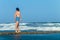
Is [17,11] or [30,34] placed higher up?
[17,11]

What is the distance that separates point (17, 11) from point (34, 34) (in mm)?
2637

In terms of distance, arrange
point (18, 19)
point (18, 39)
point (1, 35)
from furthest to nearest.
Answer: point (18, 19) < point (1, 35) < point (18, 39)

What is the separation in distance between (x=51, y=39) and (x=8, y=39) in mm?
3152

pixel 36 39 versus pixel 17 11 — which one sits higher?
pixel 17 11

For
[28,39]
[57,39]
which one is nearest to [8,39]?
[28,39]

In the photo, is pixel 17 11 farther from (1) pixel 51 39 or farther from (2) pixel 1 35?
(1) pixel 51 39

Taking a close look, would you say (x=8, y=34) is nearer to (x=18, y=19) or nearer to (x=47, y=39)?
(x=18, y=19)

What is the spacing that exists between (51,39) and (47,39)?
→ 302 mm

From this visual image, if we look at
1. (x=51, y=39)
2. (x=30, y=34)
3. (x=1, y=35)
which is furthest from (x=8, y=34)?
(x=51, y=39)

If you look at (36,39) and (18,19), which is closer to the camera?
(36,39)

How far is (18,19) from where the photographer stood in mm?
20312

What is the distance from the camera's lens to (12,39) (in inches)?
644

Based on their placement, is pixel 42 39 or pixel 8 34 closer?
pixel 42 39

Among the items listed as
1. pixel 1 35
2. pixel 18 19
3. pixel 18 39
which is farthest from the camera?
pixel 18 19
